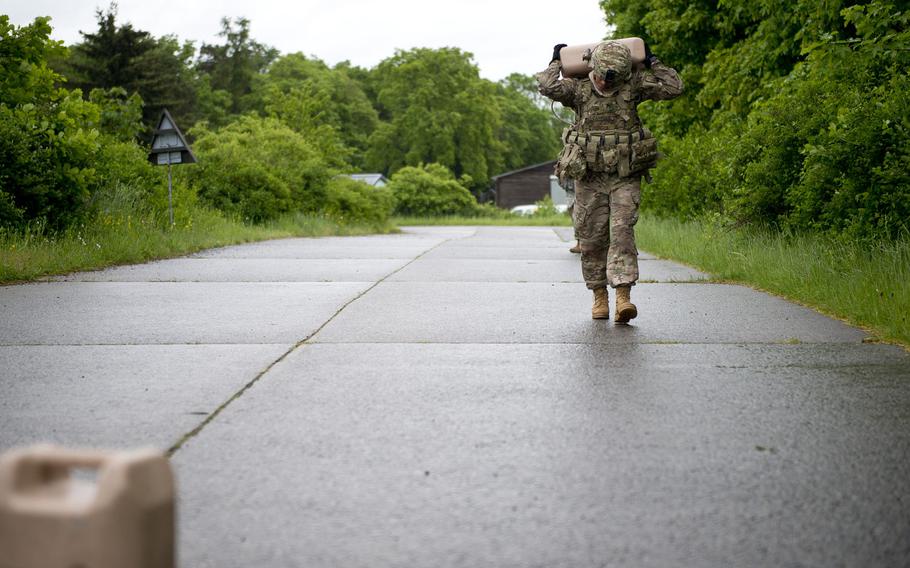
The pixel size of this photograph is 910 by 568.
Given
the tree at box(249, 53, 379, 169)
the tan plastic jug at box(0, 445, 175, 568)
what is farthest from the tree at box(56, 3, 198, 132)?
the tan plastic jug at box(0, 445, 175, 568)

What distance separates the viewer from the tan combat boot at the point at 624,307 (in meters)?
7.60

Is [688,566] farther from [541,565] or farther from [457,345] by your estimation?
[457,345]

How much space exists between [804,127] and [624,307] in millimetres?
4298

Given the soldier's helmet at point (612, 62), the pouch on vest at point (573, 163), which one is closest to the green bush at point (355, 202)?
the pouch on vest at point (573, 163)

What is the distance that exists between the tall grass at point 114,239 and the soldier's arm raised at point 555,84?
6.75 meters

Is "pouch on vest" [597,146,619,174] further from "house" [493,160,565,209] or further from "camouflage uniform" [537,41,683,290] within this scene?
"house" [493,160,565,209]

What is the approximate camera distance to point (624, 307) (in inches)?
299

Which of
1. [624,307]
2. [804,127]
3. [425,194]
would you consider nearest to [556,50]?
[624,307]

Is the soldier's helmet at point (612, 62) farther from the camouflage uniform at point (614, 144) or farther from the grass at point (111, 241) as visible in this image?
the grass at point (111, 241)

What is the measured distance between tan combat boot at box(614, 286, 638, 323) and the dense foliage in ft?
7.99

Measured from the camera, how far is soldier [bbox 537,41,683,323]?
7480 mm

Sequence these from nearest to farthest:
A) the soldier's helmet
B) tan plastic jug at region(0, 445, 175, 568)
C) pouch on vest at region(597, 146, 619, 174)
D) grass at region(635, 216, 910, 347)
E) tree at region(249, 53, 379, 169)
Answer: tan plastic jug at region(0, 445, 175, 568), grass at region(635, 216, 910, 347), the soldier's helmet, pouch on vest at region(597, 146, 619, 174), tree at region(249, 53, 379, 169)

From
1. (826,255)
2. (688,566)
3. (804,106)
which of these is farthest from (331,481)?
(804,106)

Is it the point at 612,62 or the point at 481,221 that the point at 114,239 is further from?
the point at 481,221
